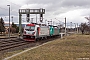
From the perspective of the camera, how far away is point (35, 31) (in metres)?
38.3

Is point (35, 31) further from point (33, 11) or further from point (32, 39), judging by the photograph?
point (33, 11)

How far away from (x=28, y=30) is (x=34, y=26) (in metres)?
1.33

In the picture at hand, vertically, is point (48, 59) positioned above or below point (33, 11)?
below

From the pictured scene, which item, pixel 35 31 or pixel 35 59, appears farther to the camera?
pixel 35 31

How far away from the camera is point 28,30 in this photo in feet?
128

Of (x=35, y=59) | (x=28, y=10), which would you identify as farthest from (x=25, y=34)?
(x=35, y=59)

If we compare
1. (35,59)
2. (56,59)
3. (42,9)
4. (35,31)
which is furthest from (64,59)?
(42,9)

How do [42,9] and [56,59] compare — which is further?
[42,9]

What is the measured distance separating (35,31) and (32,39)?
1505 mm

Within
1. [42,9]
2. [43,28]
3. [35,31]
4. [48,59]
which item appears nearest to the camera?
[48,59]

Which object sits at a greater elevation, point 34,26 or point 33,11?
point 33,11

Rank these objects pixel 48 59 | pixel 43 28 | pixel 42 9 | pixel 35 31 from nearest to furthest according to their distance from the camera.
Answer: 1. pixel 48 59
2. pixel 35 31
3. pixel 43 28
4. pixel 42 9

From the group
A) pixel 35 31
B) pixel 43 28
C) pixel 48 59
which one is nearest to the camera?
pixel 48 59

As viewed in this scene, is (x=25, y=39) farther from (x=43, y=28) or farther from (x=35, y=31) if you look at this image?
(x=43, y=28)
